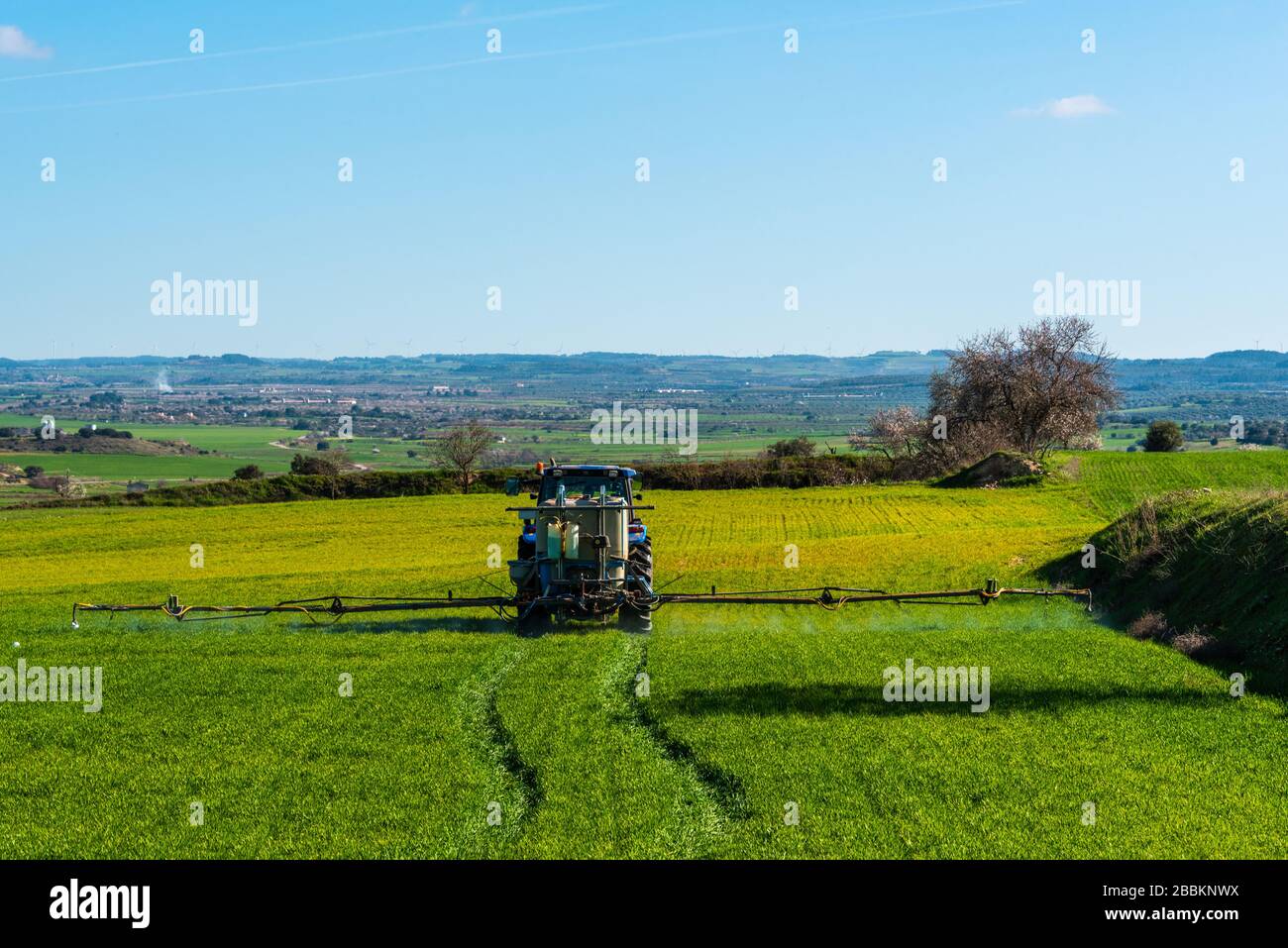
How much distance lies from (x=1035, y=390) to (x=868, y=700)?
256ft

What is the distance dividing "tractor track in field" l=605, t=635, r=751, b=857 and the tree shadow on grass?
2.29 feet

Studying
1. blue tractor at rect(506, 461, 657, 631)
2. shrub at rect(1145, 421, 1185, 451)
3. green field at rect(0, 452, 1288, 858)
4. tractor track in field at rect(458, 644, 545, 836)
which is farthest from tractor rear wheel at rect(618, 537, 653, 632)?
shrub at rect(1145, 421, 1185, 451)

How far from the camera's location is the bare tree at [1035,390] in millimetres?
92125

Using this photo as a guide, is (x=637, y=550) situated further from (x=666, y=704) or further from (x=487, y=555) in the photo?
(x=487, y=555)

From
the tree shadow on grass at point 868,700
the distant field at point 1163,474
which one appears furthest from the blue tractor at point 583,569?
the distant field at point 1163,474

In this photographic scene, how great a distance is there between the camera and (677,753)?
1650 centimetres

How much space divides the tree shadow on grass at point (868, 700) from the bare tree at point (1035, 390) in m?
72.5

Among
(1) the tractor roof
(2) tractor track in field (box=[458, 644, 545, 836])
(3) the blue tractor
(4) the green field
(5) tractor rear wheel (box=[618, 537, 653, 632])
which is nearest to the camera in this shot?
(4) the green field

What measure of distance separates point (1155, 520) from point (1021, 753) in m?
20.4

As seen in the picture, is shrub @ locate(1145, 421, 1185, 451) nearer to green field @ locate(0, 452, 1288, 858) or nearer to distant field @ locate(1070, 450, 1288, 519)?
distant field @ locate(1070, 450, 1288, 519)

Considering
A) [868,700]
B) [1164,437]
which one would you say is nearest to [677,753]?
[868,700]

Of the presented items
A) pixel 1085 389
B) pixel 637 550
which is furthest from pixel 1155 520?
pixel 1085 389

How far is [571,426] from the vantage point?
514 ft

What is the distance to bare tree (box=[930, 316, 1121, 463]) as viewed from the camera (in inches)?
3627
